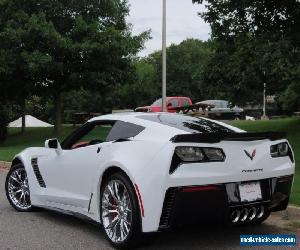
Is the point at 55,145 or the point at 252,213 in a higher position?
the point at 55,145

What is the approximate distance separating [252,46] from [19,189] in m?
10.4

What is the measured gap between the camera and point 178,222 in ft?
17.4

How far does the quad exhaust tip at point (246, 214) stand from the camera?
18.6 ft

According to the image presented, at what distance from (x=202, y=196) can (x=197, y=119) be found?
1775 millimetres

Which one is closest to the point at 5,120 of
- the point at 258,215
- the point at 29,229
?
the point at 29,229

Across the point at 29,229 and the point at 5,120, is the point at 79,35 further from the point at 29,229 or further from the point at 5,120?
the point at 29,229

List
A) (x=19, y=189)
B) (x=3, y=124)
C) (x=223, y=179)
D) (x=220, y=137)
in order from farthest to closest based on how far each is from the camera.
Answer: (x=3, y=124), (x=19, y=189), (x=220, y=137), (x=223, y=179)

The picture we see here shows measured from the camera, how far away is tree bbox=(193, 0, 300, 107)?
1552 centimetres

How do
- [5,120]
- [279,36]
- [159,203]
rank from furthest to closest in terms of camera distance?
1. [5,120]
2. [279,36]
3. [159,203]

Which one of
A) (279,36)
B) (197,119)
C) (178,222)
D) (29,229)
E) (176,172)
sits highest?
(279,36)

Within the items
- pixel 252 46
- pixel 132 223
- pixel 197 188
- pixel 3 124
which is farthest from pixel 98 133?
pixel 3 124

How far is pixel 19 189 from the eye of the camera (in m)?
8.07

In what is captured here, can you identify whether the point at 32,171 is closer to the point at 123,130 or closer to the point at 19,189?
the point at 19,189

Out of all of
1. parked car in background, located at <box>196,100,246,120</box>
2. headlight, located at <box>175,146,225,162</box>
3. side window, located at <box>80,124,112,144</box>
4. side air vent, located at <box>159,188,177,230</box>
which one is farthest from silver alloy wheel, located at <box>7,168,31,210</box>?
parked car in background, located at <box>196,100,246,120</box>
